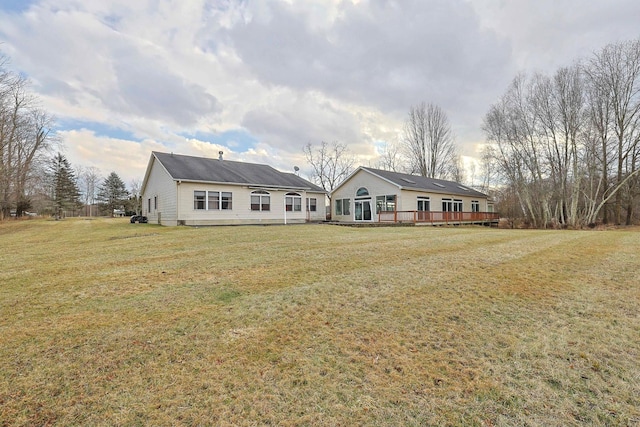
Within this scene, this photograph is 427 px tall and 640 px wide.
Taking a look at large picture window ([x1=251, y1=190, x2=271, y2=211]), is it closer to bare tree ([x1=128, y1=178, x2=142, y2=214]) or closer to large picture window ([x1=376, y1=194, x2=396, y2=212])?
large picture window ([x1=376, y1=194, x2=396, y2=212])

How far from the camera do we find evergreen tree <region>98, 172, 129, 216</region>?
50219 millimetres

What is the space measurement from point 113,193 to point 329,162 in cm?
3860

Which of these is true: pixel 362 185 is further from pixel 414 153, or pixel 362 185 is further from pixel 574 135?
pixel 414 153

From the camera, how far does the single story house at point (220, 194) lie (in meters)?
17.4

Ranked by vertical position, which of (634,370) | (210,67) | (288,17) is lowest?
(634,370)

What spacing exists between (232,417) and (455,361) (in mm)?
1762

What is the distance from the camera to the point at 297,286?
4.45 meters

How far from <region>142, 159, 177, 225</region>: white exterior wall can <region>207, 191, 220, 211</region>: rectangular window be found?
6.20 feet

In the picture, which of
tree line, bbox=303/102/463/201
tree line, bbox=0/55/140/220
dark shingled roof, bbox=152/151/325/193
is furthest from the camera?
tree line, bbox=303/102/463/201

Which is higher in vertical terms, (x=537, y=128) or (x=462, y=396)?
(x=537, y=128)

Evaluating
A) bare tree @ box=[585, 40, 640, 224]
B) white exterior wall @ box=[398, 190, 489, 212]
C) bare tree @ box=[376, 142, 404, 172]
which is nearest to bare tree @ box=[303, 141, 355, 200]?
bare tree @ box=[376, 142, 404, 172]

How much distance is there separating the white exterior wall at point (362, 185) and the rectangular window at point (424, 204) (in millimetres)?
2602

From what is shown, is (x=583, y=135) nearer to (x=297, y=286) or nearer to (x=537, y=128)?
(x=537, y=128)

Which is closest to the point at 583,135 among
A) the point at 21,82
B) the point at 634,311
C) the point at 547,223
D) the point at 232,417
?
the point at 547,223
